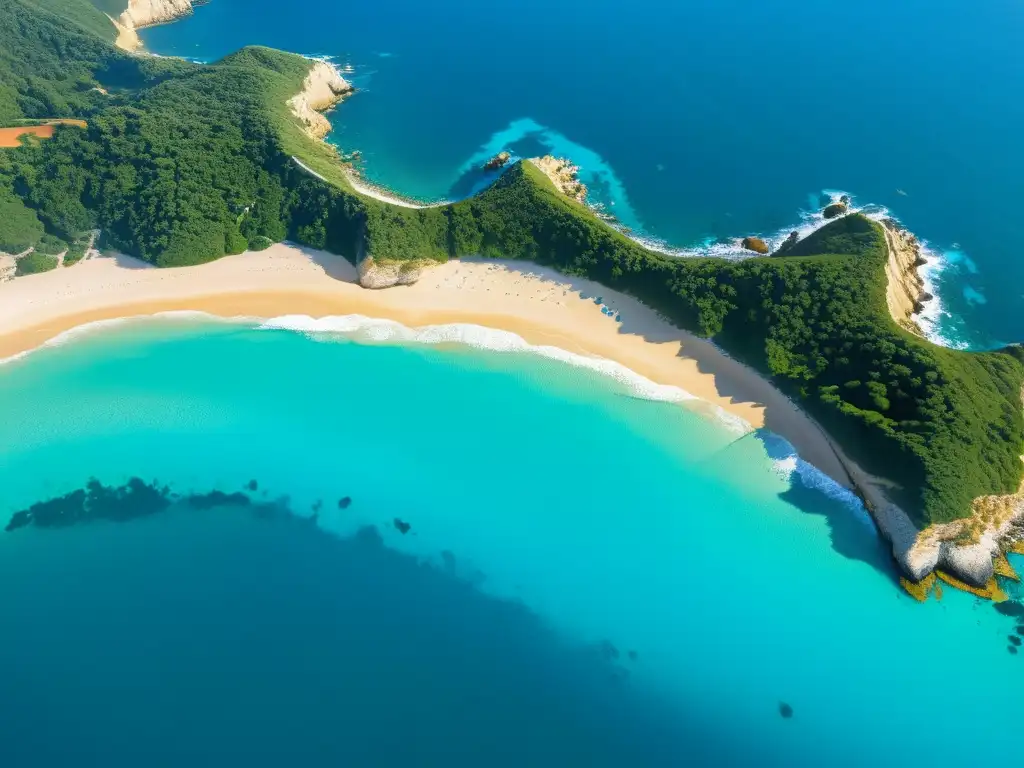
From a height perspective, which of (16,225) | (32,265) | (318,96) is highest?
(318,96)

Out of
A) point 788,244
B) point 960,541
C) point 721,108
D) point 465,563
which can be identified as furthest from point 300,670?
point 721,108

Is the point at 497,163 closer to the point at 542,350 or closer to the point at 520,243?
the point at 520,243

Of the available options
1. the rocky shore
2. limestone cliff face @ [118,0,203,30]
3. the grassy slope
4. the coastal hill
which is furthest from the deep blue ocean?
limestone cliff face @ [118,0,203,30]

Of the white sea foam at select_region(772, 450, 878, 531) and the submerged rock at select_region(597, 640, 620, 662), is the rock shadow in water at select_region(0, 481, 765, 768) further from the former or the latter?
the white sea foam at select_region(772, 450, 878, 531)

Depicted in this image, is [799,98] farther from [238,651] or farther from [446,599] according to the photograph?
[238,651]

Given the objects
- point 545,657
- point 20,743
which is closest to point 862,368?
point 545,657
